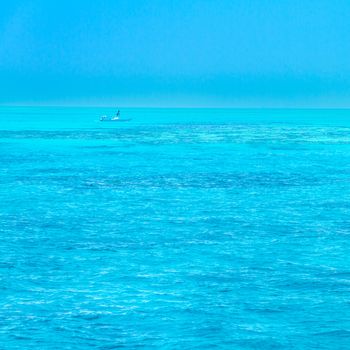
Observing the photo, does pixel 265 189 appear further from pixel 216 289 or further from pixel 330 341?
pixel 330 341

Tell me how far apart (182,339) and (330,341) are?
322 cm

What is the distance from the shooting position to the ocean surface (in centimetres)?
1691

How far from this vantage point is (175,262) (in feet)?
73.5

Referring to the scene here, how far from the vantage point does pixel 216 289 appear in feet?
64.4

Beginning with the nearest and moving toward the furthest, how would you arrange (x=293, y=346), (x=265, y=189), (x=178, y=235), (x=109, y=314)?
(x=293, y=346), (x=109, y=314), (x=178, y=235), (x=265, y=189)

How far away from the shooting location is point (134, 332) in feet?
55.2

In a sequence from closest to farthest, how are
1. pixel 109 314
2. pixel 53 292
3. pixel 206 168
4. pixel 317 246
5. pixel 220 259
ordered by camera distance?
pixel 109 314 < pixel 53 292 < pixel 220 259 < pixel 317 246 < pixel 206 168

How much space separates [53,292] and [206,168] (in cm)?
3256

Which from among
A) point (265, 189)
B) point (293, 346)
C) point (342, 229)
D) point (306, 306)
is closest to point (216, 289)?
point (306, 306)

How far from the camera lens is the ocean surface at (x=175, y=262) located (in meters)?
16.9

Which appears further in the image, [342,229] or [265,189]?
[265,189]

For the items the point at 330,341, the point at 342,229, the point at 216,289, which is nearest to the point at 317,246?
the point at 342,229

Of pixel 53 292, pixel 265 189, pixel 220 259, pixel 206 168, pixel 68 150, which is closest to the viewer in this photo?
pixel 53 292

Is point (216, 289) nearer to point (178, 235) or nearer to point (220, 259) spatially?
point (220, 259)
